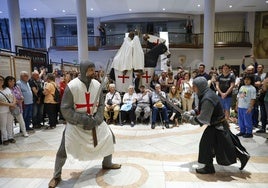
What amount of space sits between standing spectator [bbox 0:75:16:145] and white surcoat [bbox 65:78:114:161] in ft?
8.16

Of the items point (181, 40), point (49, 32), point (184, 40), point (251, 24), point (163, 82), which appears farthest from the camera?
point (49, 32)

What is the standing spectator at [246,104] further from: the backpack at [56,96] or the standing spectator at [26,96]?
the standing spectator at [26,96]

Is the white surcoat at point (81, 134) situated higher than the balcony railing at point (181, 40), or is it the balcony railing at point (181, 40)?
the balcony railing at point (181, 40)

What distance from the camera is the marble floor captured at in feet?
9.75

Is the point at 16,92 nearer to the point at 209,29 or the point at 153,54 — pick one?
the point at 153,54

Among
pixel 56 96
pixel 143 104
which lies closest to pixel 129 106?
pixel 143 104

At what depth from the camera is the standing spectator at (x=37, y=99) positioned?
19.2 feet

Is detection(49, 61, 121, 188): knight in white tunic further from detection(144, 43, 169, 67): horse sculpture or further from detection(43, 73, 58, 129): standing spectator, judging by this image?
detection(43, 73, 58, 129): standing spectator

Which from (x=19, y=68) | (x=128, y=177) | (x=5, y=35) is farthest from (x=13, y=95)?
(x=5, y=35)

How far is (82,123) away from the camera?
2.81m

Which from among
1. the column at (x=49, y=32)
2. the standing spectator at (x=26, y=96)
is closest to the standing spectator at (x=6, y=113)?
the standing spectator at (x=26, y=96)

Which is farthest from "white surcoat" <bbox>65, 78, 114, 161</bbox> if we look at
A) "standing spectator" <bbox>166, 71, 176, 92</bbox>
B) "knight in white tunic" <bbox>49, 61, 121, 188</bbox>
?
"standing spectator" <bbox>166, 71, 176, 92</bbox>

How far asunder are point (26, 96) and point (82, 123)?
11.0 feet

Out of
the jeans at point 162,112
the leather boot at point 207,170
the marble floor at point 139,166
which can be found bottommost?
the marble floor at point 139,166
